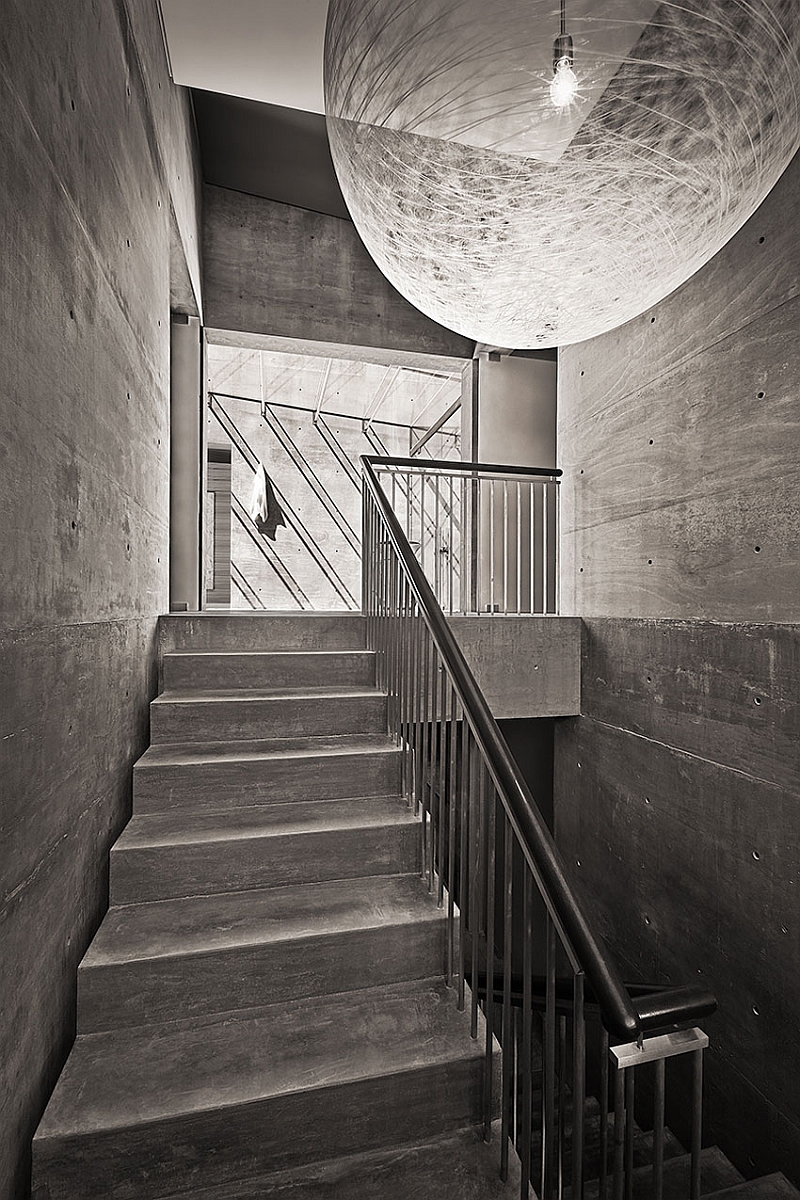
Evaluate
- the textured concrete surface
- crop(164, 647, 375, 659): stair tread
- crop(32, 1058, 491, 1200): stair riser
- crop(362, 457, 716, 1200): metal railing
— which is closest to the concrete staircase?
crop(32, 1058, 491, 1200): stair riser

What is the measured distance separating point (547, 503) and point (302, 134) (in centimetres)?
313

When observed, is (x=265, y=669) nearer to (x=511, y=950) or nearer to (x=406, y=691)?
(x=406, y=691)

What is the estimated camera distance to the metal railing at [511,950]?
4.22 ft

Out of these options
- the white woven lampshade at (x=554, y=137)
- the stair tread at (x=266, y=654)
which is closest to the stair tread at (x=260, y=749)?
the stair tread at (x=266, y=654)

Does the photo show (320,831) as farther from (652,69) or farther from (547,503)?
(547,503)

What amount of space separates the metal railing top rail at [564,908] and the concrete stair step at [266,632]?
1.66m

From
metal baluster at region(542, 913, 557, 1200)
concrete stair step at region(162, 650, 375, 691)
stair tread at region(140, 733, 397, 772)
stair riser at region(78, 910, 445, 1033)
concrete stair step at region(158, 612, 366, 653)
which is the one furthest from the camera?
concrete stair step at region(158, 612, 366, 653)

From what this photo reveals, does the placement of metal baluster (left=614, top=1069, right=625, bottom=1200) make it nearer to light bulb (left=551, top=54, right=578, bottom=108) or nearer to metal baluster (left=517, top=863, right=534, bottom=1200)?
metal baluster (left=517, top=863, right=534, bottom=1200)

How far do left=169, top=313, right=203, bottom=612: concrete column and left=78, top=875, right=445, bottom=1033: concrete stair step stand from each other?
3.04m

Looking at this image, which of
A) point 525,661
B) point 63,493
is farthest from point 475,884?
point 525,661

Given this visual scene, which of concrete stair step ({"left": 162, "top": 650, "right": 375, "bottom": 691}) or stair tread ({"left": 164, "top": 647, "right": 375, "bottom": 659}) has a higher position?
stair tread ({"left": 164, "top": 647, "right": 375, "bottom": 659})

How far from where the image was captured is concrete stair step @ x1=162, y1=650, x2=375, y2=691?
323 centimetres

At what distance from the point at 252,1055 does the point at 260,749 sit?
1.21 metres

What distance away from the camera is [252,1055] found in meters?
1.83
